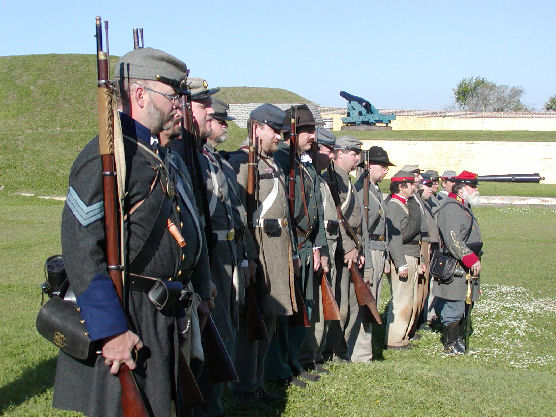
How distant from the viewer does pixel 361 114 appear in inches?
1944

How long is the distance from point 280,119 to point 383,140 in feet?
123

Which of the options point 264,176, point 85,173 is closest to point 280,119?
point 264,176

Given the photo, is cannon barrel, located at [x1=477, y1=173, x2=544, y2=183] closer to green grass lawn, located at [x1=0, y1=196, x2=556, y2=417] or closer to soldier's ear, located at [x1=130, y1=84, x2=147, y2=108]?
green grass lawn, located at [x1=0, y1=196, x2=556, y2=417]

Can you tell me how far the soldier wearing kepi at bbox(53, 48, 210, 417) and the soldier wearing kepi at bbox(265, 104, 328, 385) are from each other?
3.17 meters

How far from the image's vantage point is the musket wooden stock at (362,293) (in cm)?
731

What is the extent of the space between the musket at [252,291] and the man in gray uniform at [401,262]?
3.31m

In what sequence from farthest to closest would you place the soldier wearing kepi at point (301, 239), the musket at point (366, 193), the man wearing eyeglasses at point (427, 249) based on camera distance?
the man wearing eyeglasses at point (427, 249)
the musket at point (366, 193)
the soldier wearing kepi at point (301, 239)

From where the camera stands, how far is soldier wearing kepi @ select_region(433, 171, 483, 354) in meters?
8.23

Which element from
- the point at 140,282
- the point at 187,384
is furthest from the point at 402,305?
the point at 140,282

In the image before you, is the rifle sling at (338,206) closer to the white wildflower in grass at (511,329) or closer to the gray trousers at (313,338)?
the gray trousers at (313,338)

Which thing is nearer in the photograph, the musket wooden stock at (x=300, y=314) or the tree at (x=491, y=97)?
the musket wooden stock at (x=300, y=314)

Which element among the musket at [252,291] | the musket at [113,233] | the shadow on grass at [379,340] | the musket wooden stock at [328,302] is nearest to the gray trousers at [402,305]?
the shadow on grass at [379,340]

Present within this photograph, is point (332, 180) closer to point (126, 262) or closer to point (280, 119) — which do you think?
point (280, 119)

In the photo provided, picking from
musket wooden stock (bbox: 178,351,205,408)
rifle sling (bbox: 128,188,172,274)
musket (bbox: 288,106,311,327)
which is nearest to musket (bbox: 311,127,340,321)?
musket (bbox: 288,106,311,327)
